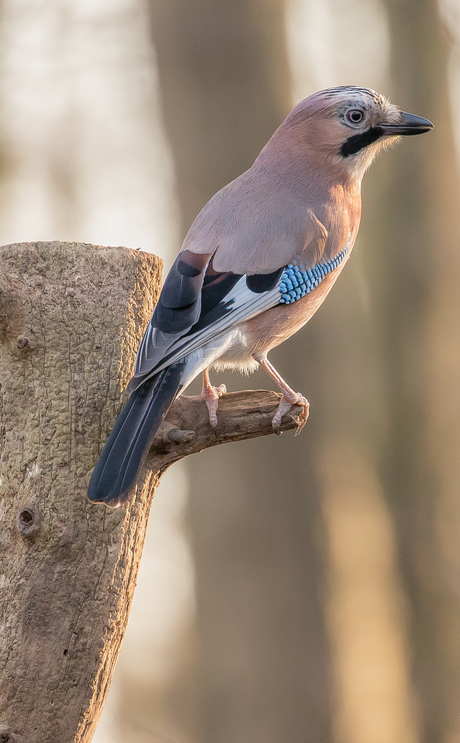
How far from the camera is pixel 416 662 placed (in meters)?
5.25

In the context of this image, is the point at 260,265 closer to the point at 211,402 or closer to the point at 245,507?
the point at 211,402

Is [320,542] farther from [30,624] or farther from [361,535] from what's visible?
[30,624]

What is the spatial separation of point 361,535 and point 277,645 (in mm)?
846

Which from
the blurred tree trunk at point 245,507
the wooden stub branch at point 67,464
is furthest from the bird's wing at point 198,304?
Result: the blurred tree trunk at point 245,507

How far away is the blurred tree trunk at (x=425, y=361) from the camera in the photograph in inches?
203

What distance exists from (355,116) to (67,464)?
186 centimetres

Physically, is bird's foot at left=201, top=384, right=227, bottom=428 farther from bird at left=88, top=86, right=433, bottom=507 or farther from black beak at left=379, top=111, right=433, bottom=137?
black beak at left=379, top=111, right=433, bottom=137

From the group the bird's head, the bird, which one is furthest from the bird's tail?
the bird's head

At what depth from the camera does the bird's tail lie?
7.00 ft

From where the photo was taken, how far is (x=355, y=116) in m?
3.22

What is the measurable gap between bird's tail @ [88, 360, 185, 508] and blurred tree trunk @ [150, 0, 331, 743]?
7.96 feet

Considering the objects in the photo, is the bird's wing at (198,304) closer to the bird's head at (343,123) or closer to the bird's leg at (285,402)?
the bird's leg at (285,402)

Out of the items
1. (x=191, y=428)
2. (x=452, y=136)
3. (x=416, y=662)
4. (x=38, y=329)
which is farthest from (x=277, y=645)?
(x=452, y=136)

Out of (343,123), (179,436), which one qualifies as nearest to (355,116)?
(343,123)
